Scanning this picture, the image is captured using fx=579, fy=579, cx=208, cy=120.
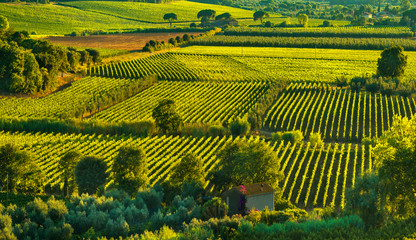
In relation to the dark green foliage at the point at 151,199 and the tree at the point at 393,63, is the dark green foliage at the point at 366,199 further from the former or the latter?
the tree at the point at 393,63

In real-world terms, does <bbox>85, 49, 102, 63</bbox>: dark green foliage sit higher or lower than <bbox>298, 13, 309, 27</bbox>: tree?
lower

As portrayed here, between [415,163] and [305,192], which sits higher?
[415,163]

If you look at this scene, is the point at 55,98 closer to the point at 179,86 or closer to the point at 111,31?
the point at 179,86

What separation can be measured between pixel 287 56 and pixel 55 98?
58637mm

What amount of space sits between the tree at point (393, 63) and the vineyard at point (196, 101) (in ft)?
63.6

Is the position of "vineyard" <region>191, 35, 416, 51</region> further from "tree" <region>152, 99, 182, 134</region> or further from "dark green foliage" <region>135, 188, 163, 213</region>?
"dark green foliage" <region>135, 188, 163, 213</region>

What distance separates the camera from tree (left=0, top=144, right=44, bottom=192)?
146 ft

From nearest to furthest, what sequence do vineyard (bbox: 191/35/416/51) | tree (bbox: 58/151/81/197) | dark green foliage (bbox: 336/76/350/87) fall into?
tree (bbox: 58/151/81/197) < dark green foliage (bbox: 336/76/350/87) < vineyard (bbox: 191/35/416/51)

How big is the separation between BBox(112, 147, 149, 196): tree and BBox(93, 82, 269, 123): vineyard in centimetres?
2383

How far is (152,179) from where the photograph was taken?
155 ft

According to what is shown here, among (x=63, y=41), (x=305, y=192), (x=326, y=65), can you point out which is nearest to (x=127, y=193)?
(x=305, y=192)

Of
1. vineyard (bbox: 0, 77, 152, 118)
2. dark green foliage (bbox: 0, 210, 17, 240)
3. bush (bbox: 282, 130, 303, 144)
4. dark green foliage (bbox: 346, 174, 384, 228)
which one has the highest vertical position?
dark green foliage (bbox: 346, 174, 384, 228)

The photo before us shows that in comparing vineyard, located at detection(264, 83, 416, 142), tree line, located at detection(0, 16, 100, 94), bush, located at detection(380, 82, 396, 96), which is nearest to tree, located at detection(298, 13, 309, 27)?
vineyard, located at detection(264, 83, 416, 142)

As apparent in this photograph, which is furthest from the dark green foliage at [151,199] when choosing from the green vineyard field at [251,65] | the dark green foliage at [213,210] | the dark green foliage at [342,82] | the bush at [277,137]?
the green vineyard field at [251,65]
